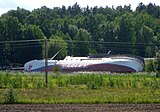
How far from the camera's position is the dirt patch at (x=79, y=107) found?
23.1 metres

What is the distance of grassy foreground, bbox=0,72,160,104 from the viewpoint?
27531 millimetres

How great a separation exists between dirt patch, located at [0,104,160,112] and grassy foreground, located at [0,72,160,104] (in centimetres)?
157

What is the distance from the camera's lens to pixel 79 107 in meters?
24.4

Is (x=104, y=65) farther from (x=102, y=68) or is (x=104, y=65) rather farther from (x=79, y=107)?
(x=79, y=107)

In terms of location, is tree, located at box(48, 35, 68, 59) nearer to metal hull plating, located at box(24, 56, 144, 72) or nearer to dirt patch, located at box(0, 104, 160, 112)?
metal hull plating, located at box(24, 56, 144, 72)

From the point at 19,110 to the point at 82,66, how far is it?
56530 millimetres

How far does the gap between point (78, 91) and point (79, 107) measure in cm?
1003

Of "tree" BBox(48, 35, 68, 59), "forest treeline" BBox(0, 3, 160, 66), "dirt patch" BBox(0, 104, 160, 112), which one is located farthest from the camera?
"tree" BBox(48, 35, 68, 59)

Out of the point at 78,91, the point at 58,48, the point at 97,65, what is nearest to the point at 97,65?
the point at 97,65

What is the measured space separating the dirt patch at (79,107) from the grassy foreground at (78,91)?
5.16 feet

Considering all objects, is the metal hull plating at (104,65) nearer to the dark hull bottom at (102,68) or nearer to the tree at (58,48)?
the dark hull bottom at (102,68)

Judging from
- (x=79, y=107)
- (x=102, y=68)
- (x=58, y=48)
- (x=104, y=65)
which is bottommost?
(x=79, y=107)

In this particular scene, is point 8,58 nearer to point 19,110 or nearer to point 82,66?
point 82,66

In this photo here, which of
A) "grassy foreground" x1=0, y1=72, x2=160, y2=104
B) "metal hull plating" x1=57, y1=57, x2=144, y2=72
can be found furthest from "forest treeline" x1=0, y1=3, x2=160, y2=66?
"grassy foreground" x1=0, y1=72, x2=160, y2=104
